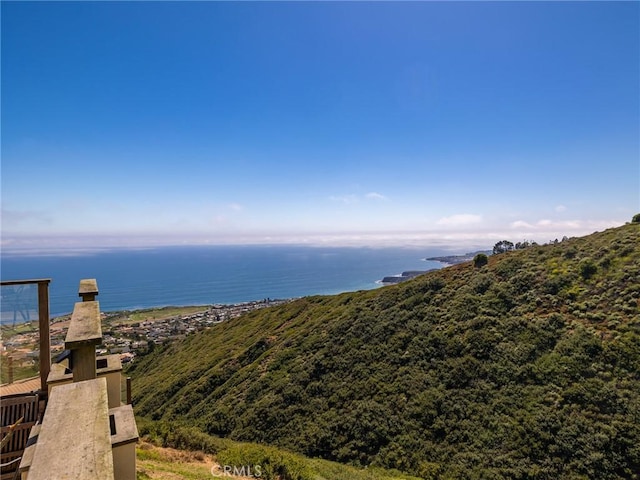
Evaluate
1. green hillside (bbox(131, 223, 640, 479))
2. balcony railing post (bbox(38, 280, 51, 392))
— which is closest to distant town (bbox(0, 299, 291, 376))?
balcony railing post (bbox(38, 280, 51, 392))

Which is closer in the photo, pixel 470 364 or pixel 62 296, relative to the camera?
pixel 470 364

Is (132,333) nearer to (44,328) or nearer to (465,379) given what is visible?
(465,379)

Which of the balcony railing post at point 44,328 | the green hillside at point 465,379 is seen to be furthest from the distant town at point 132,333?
the green hillside at point 465,379

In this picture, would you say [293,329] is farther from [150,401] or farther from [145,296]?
[145,296]

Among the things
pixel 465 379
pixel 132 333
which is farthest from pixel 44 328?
pixel 132 333

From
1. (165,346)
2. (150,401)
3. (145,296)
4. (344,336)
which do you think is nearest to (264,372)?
(344,336)

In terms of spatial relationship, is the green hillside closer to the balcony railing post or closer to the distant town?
the distant town

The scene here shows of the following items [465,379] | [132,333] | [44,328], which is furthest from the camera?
[132,333]

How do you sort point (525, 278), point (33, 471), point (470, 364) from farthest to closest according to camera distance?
point (525, 278)
point (470, 364)
point (33, 471)
